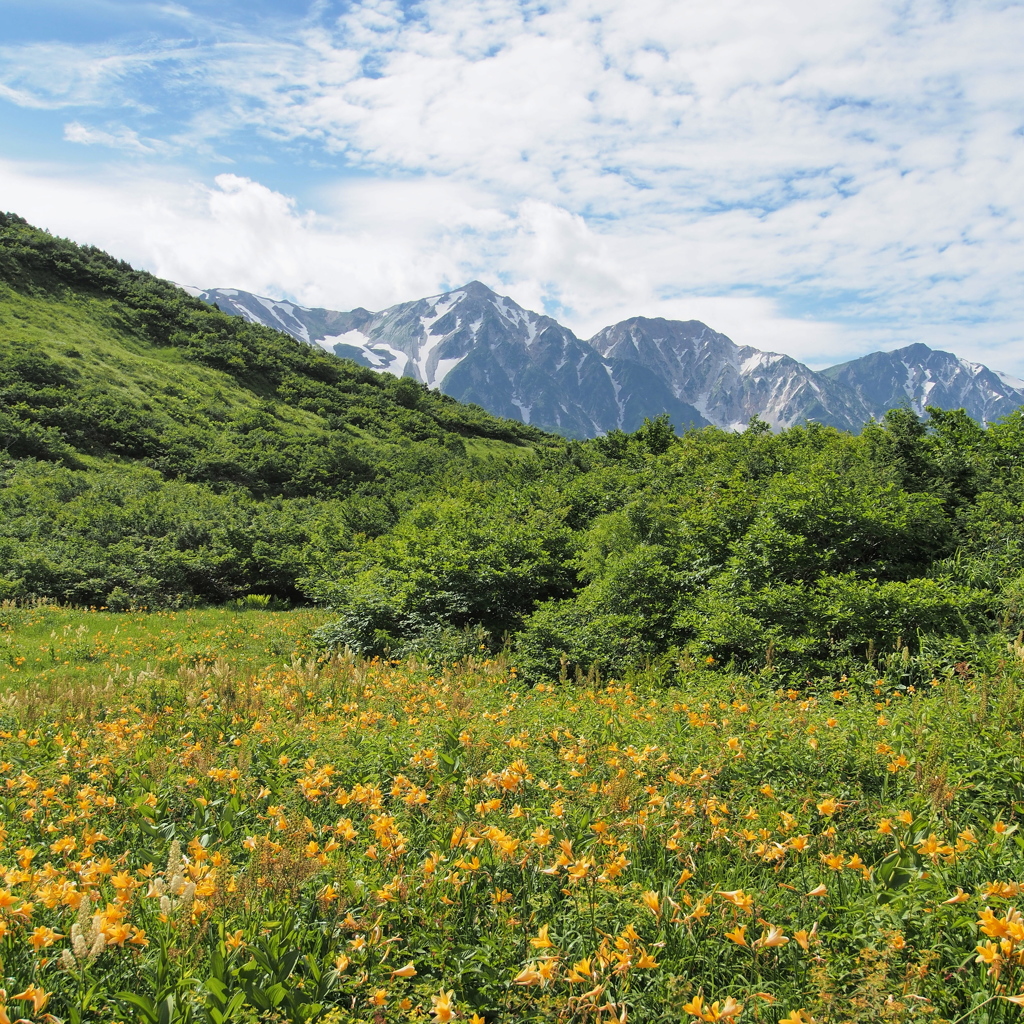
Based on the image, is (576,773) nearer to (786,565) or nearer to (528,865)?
(528,865)

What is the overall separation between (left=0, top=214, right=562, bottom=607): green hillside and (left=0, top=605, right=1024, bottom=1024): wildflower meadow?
15.9 m

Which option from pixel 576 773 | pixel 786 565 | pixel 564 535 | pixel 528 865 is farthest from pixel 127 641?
pixel 786 565

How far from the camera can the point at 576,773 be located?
3.86 meters

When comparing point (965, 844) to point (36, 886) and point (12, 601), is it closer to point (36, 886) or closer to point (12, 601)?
point (36, 886)

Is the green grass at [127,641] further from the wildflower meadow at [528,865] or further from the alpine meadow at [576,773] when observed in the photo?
the wildflower meadow at [528,865]

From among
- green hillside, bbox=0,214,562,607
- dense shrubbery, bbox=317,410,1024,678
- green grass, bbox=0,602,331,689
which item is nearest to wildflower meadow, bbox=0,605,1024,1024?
dense shrubbery, bbox=317,410,1024,678

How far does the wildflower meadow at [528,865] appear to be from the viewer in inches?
91.4

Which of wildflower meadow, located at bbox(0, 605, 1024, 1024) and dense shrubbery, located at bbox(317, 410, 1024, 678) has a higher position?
dense shrubbery, located at bbox(317, 410, 1024, 678)

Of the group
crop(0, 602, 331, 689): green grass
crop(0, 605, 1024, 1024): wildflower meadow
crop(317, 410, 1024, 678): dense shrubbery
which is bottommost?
crop(0, 602, 331, 689): green grass

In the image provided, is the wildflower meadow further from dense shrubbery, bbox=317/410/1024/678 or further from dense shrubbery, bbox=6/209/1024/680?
dense shrubbery, bbox=6/209/1024/680

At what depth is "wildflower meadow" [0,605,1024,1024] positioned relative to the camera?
91.4 inches

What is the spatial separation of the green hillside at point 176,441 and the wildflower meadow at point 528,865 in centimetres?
1590

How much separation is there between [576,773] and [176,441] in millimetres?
42771

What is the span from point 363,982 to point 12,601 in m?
17.5
